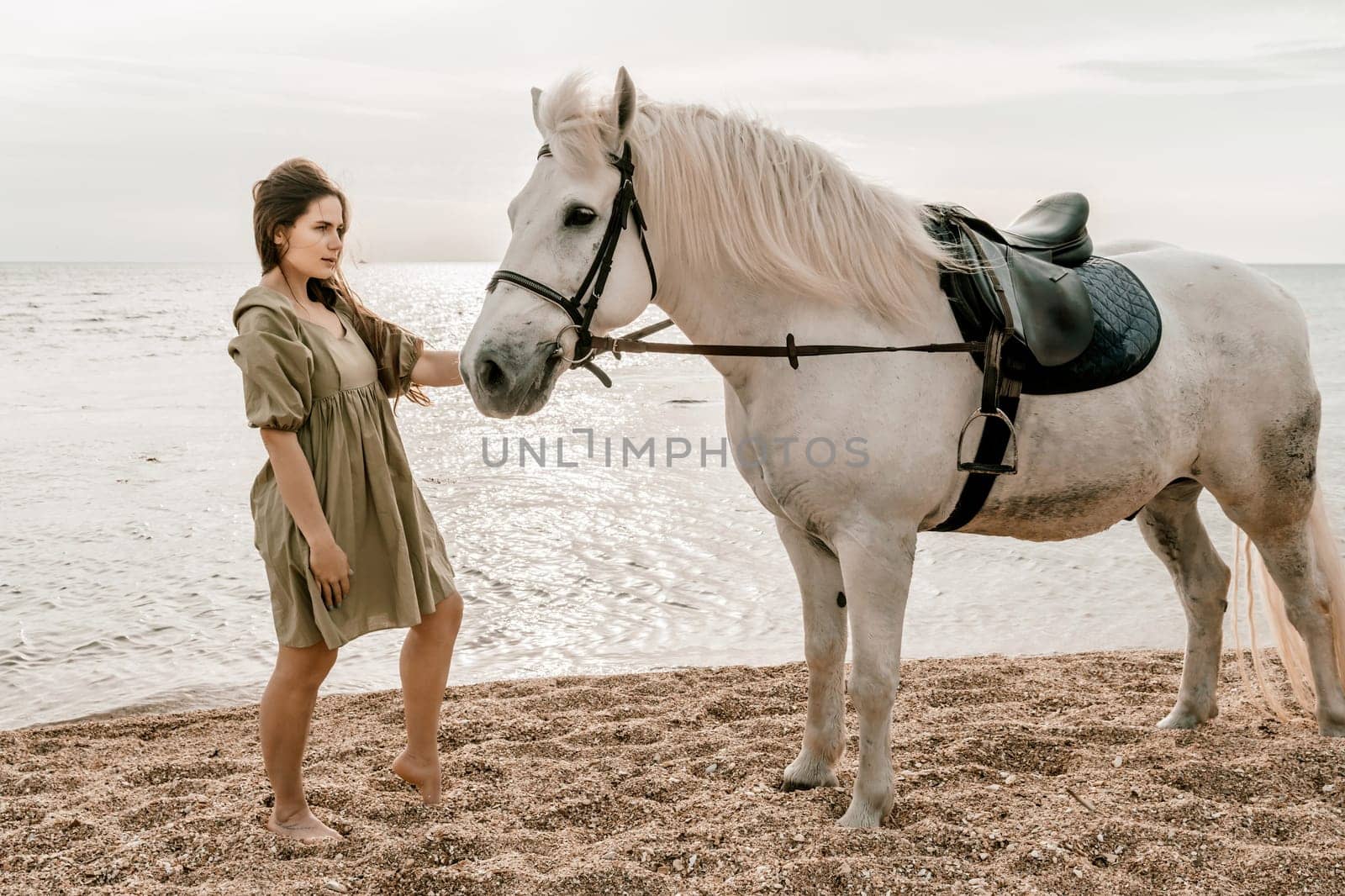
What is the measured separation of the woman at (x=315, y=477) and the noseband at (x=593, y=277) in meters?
0.52

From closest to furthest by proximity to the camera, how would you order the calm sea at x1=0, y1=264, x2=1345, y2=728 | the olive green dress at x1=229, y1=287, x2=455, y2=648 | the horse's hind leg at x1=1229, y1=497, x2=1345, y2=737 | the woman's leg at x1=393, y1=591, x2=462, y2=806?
the olive green dress at x1=229, y1=287, x2=455, y2=648 < the woman's leg at x1=393, y1=591, x2=462, y2=806 < the horse's hind leg at x1=1229, y1=497, x2=1345, y2=737 < the calm sea at x1=0, y1=264, x2=1345, y2=728

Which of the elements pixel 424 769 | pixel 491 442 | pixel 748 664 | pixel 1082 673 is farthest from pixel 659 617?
pixel 491 442

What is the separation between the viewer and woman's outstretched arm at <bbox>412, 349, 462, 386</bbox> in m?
2.82

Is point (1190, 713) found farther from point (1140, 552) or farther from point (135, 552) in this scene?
point (135, 552)

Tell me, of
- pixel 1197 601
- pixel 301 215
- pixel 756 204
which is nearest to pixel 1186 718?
pixel 1197 601

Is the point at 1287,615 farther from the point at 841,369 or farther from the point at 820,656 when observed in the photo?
the point at 841,369

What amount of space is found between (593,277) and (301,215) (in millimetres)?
801

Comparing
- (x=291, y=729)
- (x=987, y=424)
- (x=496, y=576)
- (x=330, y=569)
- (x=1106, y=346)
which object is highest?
(x=1106, y=346)

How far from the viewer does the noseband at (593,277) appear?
229 centimetres

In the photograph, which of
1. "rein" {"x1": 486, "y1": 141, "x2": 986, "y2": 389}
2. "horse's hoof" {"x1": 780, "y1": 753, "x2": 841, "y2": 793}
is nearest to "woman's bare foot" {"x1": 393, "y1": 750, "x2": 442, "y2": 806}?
"horse's hoof" {"x1": 780, "y1": 753, "x2": 841, "y2": 793}

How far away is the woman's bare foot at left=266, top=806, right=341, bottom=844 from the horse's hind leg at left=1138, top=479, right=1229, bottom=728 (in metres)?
2.78

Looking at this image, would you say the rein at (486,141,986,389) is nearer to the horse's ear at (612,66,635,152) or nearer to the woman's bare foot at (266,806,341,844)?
the horse's ear at (612,66,635,152)

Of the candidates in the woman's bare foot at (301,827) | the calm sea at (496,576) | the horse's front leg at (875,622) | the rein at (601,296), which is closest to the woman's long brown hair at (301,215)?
the rein at (601,296)

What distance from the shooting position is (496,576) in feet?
19.0
